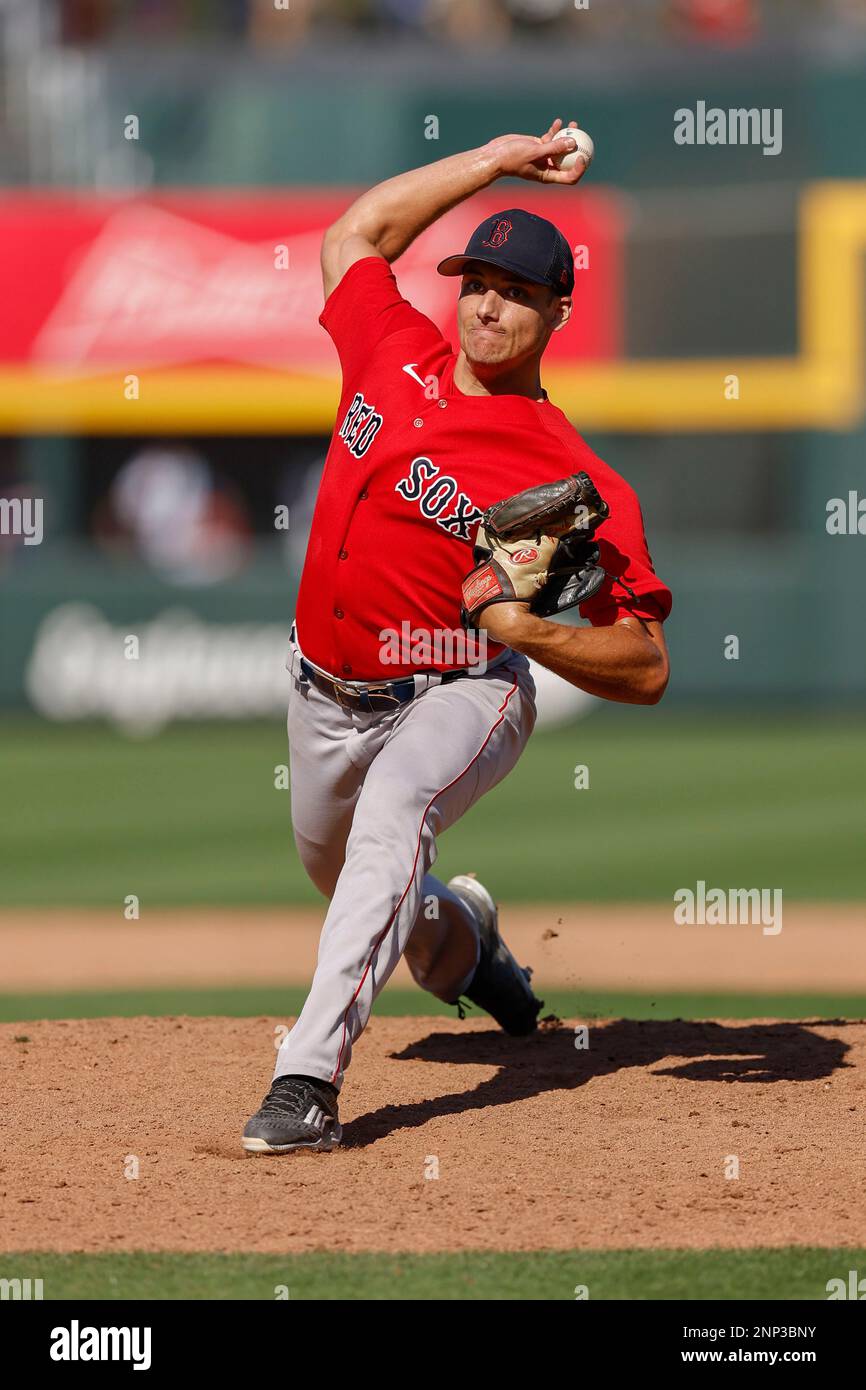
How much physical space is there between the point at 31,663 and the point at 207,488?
244 cm

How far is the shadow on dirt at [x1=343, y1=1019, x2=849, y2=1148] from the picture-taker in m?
4.97

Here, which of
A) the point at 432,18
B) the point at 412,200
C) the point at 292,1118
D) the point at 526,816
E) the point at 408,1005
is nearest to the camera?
→ the point at 292,1118

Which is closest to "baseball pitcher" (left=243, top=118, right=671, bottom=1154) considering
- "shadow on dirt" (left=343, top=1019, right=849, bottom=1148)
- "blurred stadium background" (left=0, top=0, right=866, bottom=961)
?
"shadow on dirt" (left=343, top=1019, right=849, bottom=1148)

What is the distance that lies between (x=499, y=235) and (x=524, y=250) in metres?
0.09

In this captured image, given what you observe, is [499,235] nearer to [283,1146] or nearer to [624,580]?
[624,580]

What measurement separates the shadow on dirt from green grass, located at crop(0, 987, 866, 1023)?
1.75 feet

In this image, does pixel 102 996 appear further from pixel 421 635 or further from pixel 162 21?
pixel 162 21

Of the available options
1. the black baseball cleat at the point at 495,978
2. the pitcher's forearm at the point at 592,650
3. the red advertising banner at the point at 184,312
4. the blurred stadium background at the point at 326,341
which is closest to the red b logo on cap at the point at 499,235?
the pitcher's forearm at the point at 592,650

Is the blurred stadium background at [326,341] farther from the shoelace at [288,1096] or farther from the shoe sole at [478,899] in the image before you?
the shoelace at [288,1096]

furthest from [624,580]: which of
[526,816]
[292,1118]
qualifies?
[526,816]

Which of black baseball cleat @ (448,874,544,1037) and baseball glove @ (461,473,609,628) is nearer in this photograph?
baseball glove @ (461,473,609,628)

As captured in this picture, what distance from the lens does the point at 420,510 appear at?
15.1 ft

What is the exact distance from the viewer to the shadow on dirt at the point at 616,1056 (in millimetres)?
4973

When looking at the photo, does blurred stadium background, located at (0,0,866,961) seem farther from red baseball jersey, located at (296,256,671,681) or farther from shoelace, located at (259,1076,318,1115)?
shoelace, located at (259,1076,318,1115)
